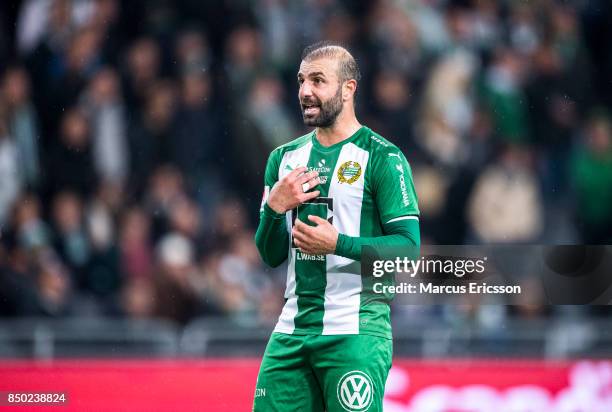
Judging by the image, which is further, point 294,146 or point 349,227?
point 294,146

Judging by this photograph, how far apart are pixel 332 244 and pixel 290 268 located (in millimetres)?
327

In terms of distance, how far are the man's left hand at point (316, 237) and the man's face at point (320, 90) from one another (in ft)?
1.45

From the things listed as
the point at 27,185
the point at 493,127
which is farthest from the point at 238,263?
the point at 493,127

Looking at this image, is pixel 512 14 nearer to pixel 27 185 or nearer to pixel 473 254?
pixel 27 185

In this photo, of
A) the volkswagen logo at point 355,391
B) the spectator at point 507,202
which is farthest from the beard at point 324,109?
the spectator at point 507,202

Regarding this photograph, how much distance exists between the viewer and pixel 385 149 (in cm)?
423

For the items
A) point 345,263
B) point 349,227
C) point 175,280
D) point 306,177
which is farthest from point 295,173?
point 175,280

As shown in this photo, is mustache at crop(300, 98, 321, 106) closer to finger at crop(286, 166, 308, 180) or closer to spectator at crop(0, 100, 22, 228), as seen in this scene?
finger at crop(286, 166, 308, 180)

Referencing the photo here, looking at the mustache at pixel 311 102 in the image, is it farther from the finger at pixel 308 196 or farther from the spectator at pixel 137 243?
the spectator at pixel 137 243

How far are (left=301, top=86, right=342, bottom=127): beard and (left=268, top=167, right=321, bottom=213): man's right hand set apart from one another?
0.22 metres

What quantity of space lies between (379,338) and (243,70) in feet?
18.8

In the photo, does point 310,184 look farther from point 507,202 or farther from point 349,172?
point 507,202

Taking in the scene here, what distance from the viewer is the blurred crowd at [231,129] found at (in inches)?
332

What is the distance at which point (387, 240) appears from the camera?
4035 mm
